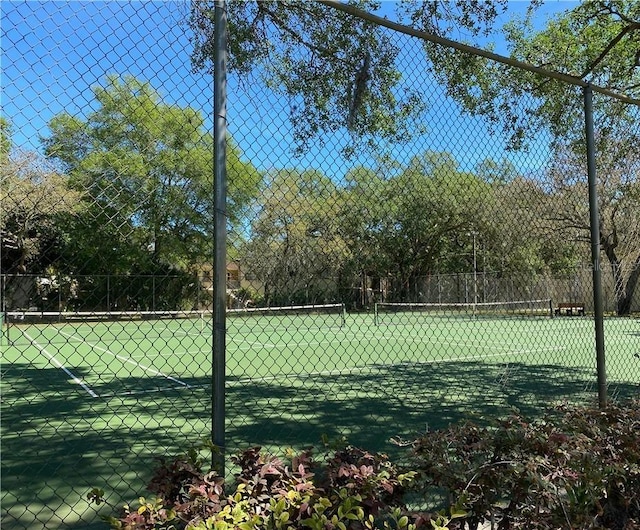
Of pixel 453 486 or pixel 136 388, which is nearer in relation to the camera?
pixel 453 486

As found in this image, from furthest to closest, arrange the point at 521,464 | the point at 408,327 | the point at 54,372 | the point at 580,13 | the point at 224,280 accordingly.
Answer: the point at 408,327 → the point at 54,372 → the point at 580,13 → the point at 224,280 → the point at 521,464

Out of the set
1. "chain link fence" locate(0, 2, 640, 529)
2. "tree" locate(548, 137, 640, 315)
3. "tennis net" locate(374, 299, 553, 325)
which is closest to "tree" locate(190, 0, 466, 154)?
"chain link fence" locate(0, 2, 640, 529)

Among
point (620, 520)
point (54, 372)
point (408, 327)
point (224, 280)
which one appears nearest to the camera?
point (224, 280)

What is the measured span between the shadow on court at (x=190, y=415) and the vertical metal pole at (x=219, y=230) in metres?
1.56

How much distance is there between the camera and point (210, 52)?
5.36 metres

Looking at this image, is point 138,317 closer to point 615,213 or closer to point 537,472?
point 537,472

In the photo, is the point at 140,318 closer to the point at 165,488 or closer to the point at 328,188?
the point at 328,188

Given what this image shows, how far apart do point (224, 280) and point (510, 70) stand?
4.40m

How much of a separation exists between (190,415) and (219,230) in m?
5.32

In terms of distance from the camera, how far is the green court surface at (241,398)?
5.13 m

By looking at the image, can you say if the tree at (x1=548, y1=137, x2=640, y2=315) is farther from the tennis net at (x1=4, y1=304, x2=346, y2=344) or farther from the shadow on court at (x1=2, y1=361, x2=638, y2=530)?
the tennis net at (x1=4, y1=304, x2=346, y2=344)

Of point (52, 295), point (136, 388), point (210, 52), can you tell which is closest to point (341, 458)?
point (210, 52)

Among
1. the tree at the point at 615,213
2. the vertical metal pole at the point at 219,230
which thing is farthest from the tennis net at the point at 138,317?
the tree at the point at 615,213

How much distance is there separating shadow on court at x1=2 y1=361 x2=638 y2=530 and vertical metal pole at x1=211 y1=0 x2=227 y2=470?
1.56 m
